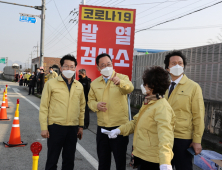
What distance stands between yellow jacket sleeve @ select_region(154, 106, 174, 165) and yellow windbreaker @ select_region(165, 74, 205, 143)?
56cm

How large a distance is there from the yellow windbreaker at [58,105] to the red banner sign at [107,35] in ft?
12.0

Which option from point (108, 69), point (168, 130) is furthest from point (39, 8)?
point (168, 130)

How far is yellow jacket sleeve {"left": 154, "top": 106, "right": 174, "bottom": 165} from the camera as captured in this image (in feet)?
6.52

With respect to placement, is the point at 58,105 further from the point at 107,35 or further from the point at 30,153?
the point at 107,35

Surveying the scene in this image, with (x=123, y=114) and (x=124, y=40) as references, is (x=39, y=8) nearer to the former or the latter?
(x=124, y=40)

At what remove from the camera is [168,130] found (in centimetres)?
214

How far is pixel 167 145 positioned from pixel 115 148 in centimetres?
113

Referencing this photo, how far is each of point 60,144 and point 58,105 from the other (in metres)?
0.54

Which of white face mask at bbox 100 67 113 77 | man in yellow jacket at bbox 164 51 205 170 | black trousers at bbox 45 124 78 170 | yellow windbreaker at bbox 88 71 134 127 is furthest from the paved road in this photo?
white face mask at bbox 100 67 113 77

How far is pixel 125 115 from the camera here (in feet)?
10.4

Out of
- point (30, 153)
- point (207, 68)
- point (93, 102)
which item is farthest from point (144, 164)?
point (207, 68)

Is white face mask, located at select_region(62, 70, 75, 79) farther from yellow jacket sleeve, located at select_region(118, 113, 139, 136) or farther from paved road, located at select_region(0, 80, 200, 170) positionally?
paved road, located at select_region(0, 80, 200, 170)

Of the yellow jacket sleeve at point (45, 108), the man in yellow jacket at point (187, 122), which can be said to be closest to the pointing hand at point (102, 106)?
the yellow jacket sleeve at point (45, 108)

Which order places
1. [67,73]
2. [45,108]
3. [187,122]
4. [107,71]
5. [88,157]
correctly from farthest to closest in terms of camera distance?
[88,157]
[67,73]
[45,108]
[107,71]
[187,122]
